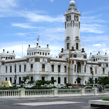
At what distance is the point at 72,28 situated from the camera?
96.8 meters

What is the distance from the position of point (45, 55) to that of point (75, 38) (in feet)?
61.5

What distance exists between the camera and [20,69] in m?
90.0

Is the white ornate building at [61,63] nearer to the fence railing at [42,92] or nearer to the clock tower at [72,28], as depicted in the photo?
the clock tower at [72,28]

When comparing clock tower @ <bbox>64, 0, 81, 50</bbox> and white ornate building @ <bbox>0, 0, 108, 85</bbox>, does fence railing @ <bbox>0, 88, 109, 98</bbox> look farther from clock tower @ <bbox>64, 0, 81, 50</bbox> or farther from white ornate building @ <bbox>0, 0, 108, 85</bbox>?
clock tower @ <bbox>64, 0, 81, 50</bbox>

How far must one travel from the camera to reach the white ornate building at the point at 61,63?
3297 inches

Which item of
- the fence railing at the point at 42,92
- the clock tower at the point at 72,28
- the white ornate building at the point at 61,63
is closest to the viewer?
the fence railing at the point at 42,92

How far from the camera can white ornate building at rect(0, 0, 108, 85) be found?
83738mm

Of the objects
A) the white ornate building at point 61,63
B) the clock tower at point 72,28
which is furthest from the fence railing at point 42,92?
the clock tower at point 72,28

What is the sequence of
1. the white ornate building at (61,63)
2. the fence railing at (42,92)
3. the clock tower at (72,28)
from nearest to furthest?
the fence railing at (42,92) → the white ornate building at (61,63) → the clock tower at (72,28)

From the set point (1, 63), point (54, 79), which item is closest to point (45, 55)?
point (54, 79)

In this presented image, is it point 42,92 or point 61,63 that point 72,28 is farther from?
point 42,92

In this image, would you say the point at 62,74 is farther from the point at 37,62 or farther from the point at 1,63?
the point at 1,63

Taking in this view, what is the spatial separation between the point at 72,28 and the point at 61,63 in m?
15.7

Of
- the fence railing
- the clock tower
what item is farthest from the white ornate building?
the fence railing
